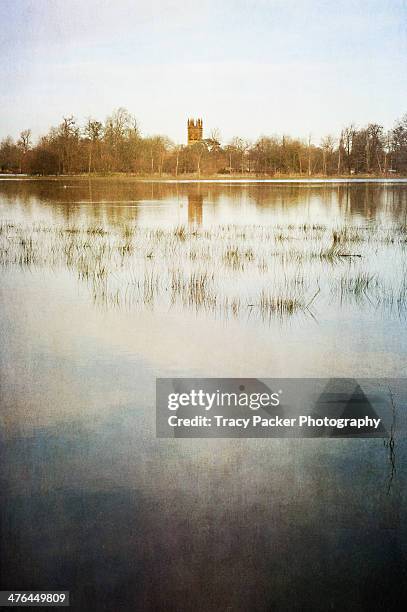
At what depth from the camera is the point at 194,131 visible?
13.2 ft

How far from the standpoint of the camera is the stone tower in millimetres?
3871

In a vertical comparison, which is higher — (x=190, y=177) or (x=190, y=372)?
(x=190, y=177)

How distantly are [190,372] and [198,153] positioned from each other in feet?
5.21

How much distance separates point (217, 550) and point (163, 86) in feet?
8.67

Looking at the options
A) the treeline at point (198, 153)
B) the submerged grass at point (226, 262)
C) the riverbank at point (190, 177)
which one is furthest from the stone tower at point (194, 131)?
the submerged grass at point (226, 262)

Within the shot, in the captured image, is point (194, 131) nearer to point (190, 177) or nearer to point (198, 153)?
point (198, 153)

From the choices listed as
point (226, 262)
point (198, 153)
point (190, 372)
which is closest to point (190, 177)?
point (198, 153)

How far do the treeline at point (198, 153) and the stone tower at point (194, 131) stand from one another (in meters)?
0.05

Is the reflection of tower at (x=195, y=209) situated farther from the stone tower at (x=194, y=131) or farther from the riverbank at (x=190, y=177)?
the stone tower at (x=194, y=131)

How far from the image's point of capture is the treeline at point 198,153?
13.1 feet

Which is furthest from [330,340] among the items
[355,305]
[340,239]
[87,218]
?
[87,218]

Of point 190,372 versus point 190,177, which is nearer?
point 190,372

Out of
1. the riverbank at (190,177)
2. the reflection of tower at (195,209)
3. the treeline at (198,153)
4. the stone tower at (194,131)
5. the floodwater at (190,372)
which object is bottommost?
the floodwater at (190,372)

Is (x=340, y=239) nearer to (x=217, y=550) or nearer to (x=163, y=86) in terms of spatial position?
(x=163, y=86)
